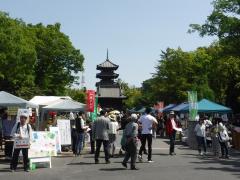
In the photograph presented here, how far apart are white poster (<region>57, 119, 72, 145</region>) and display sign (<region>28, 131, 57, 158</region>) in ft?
15.1

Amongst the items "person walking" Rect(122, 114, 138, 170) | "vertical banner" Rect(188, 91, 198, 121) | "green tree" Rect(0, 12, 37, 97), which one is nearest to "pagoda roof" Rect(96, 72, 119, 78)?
"green tree" Rect(0, 12, 37, 97)

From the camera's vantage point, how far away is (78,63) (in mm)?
66500

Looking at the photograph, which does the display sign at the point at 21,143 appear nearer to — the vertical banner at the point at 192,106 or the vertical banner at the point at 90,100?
the vertical banner at the point at 90,100

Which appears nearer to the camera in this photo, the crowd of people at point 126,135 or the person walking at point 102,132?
the crowd of people at point 126,135

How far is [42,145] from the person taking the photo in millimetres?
15008

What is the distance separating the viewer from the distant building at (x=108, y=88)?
71.9 m

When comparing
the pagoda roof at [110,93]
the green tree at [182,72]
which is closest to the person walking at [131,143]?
the green tree at [182,72]

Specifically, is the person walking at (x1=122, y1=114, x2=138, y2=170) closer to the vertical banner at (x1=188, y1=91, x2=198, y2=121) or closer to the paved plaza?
the paved plaza

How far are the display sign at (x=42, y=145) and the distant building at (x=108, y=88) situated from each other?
5464 centimetres

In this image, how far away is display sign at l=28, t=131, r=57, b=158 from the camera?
1469cm

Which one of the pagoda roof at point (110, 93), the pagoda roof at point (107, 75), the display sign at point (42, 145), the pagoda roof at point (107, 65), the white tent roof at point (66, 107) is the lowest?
the display sign at point (42, 145)

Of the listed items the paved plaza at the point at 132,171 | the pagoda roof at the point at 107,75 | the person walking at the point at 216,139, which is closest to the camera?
the paved plaza at the point at 132,171

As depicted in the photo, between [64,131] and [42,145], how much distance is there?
5.24 metres

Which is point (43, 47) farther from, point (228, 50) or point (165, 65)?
point (228, 50)
